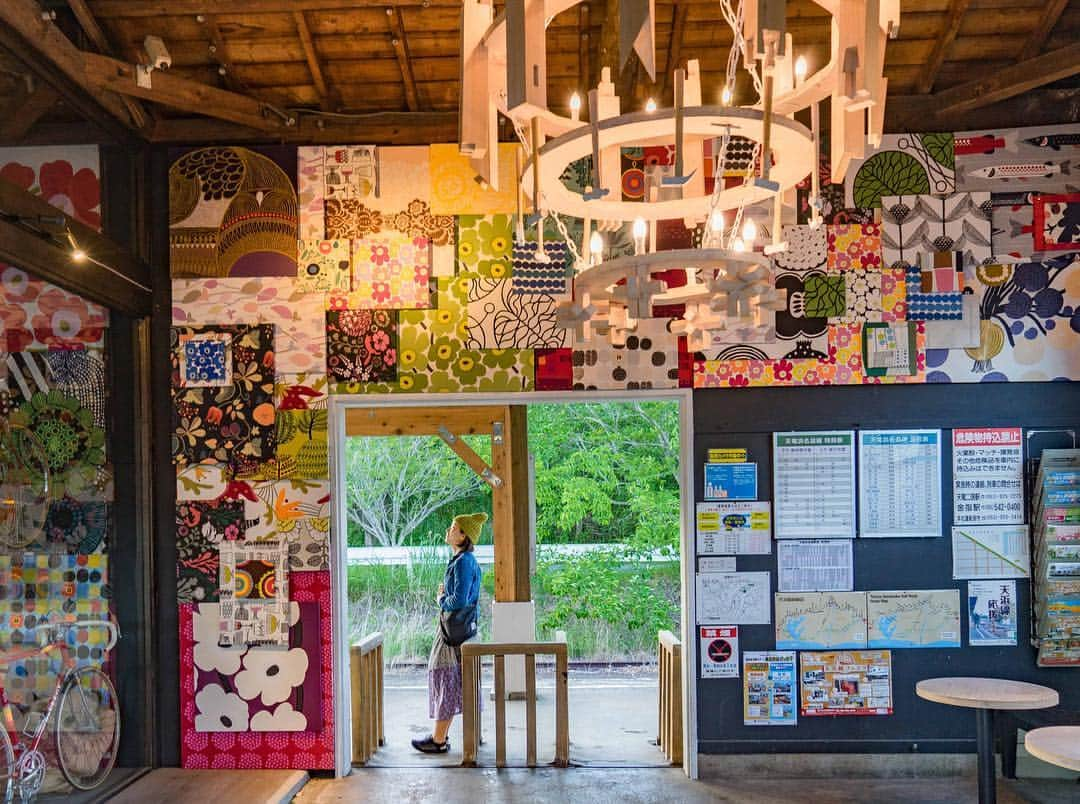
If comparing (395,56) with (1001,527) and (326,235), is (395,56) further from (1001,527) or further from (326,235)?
(1001,527)

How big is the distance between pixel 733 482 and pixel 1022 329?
6.10 feet

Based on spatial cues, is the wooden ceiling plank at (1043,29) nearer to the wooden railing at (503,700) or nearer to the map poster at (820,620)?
the map poster at (820,620)

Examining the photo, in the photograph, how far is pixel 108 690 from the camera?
4727mm

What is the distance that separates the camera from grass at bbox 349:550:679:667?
888 centimetres

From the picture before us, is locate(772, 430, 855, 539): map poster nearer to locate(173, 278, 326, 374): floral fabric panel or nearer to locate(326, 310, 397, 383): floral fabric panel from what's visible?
locate(326, 310, 397, 383): floral fabric panel

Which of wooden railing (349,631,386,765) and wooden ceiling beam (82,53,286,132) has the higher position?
wooden ceiling beam (82,53,286,132)

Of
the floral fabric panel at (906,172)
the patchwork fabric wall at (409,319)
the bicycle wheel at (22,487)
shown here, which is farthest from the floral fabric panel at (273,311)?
the floral fabric panel at (906,172)

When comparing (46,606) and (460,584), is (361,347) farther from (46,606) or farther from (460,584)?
(46,606)

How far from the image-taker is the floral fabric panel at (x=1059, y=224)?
5.11 metres

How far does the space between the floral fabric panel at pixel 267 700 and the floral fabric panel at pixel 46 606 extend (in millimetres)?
677

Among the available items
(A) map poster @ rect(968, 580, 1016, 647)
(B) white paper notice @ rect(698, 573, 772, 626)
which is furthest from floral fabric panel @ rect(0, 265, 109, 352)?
(A) map poster @ rect(968, 580, 1016, 647)

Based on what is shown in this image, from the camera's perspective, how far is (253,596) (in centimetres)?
516

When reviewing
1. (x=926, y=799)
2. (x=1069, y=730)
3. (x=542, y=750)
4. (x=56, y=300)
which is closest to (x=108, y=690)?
(x=56, y=300)

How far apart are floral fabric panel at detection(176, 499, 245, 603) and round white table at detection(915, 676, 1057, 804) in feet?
12.5
